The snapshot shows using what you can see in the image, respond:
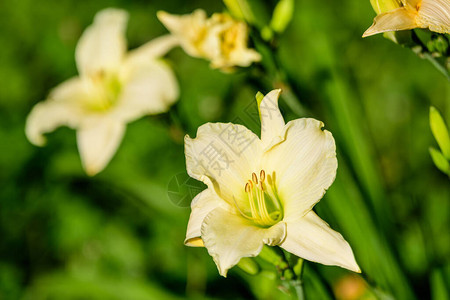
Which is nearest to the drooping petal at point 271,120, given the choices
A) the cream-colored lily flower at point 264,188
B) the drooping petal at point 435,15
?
the cream-colored lily flower at point 264,188

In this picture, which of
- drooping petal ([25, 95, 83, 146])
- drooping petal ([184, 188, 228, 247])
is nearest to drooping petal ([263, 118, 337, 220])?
drooping petal ([184, 188, 228, 247])

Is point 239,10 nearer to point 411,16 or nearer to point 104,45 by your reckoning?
point 411,16

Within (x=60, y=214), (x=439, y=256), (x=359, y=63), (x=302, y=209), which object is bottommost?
(x=60, y=214)

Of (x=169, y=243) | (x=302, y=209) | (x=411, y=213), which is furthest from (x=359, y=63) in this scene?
(x=302, y=209)

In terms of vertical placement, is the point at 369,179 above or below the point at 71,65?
above

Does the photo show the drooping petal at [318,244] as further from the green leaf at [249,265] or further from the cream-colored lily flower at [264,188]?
the green leaf at [249,265]

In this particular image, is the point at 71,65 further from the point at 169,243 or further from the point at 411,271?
the point at 411,271
